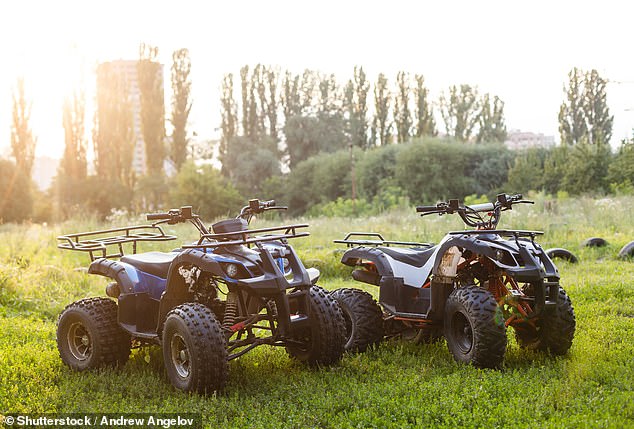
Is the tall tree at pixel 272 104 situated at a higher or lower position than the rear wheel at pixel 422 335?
higher

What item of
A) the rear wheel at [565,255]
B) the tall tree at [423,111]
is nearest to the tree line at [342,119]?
the tall tree at [423,111]

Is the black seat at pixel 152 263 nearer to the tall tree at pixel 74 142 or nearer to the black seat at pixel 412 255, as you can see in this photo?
the black seat at pixel 412 255

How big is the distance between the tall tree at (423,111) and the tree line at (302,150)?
10 centimetres

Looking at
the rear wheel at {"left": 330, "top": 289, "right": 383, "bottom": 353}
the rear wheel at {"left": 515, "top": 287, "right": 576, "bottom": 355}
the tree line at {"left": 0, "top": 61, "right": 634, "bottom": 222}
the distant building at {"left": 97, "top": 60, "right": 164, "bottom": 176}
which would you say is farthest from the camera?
the distant building at {"left": 97, "top": 60, "right": 164, "bottom": 176}

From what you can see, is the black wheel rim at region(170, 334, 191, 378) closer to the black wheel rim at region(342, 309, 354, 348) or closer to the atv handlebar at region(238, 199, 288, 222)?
the atv handlebar at region(238, 199, 288, 222)

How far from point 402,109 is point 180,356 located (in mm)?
47240

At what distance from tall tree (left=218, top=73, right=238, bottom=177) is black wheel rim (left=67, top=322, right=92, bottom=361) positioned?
44.9 metres

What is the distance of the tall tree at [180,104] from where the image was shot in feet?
142

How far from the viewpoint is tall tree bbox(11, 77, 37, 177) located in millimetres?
38594

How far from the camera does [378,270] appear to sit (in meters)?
6.40

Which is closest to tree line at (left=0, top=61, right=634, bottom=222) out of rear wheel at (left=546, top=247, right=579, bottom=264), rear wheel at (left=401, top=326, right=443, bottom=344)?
rear wheel at (left=546, top=247, right=579, bottom=264)

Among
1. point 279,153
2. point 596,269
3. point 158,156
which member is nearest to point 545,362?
point 596,269

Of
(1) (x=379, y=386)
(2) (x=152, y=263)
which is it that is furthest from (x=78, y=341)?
(1) (x=379, y=386)

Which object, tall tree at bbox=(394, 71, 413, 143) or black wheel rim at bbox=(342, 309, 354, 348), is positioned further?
tall tree at bbox=(394, 71, 413, 143)
